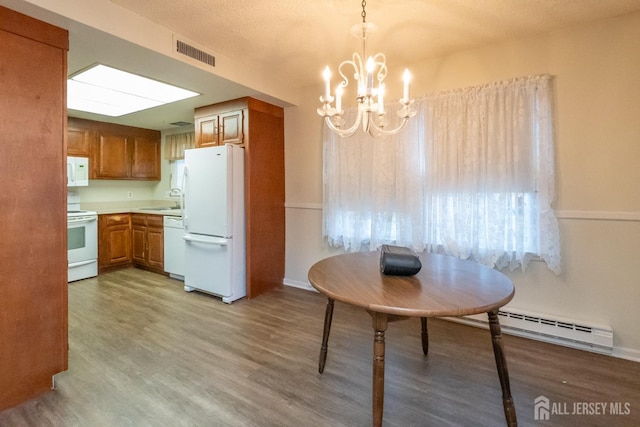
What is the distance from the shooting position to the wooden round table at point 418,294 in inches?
45.9

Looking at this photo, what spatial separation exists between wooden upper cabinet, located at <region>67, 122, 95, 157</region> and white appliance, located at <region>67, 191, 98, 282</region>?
620mm

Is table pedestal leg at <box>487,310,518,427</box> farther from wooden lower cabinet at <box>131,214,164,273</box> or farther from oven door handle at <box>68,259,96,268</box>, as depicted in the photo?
oven door handle at <box>68,259,96,268</box>

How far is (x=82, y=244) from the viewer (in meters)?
3.97

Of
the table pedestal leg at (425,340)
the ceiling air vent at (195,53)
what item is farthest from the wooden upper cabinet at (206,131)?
the table pedestal leg at (425,340)

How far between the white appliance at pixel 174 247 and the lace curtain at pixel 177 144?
1294 mm

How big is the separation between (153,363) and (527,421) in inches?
90.9

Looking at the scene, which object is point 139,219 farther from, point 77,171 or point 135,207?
point 77,171

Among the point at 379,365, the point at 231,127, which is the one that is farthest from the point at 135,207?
the point at 379,365

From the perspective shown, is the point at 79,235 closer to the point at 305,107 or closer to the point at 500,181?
the point at 305,107

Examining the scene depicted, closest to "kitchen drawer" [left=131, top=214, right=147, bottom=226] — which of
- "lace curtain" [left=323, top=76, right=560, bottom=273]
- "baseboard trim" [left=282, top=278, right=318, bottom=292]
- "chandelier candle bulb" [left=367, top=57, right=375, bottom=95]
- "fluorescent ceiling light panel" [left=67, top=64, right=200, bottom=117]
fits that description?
"fluorescent ceiling light panel" [left=67, top=64, right=200, bottom=117]

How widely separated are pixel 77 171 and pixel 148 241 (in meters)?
1.30

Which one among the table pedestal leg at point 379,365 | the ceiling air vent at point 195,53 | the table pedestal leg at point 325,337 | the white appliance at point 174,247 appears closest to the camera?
the table pedestal leg at point 379,365

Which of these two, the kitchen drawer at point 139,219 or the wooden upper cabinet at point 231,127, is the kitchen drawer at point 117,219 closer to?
the kitchen drawer at point 139,219

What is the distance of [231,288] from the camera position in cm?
326
